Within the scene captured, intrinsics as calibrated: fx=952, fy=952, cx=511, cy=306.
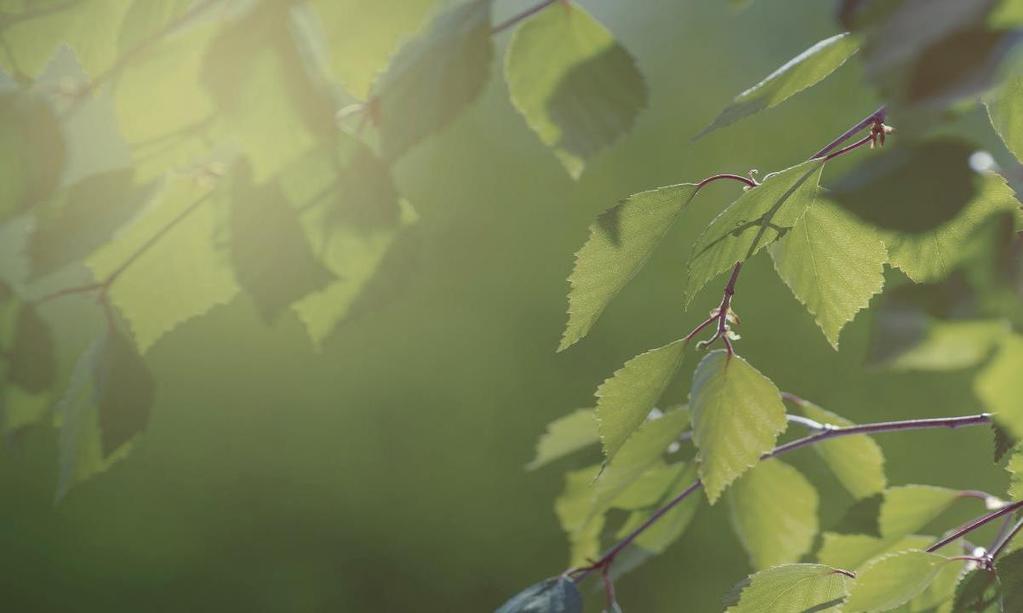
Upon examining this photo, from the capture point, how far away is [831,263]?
422mm

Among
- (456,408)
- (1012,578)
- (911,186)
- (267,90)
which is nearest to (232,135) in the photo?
(267,90)

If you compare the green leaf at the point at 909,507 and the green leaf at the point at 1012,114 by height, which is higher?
the green leaf at the point at 1012,114

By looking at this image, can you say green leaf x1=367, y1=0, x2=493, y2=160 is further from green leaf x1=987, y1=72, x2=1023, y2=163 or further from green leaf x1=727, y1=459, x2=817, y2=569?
green leaf x1=727, y1=459, x2=817, y2=569

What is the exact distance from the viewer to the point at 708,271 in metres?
0.38

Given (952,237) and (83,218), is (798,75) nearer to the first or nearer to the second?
(952,237)

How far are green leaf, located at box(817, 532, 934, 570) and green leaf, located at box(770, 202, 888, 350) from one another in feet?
0.72

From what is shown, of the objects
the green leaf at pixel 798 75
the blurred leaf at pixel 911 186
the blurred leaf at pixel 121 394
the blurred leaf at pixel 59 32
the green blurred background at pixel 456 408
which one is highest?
the blurred leaf at pixel 59 32

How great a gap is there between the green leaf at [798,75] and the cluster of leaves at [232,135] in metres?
0.10

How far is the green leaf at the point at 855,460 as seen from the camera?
2.13 feet

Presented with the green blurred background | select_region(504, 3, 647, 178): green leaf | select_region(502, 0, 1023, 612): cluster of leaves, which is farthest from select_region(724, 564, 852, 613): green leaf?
the green blurred background

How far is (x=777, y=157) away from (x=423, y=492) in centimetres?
228

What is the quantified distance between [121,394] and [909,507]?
0.48m

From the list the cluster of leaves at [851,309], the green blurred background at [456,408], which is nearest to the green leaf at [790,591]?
the cluster of leaves at [851,309]

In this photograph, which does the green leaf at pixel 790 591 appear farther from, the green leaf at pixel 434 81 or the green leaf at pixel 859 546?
the green leaf at pixel 434 81
